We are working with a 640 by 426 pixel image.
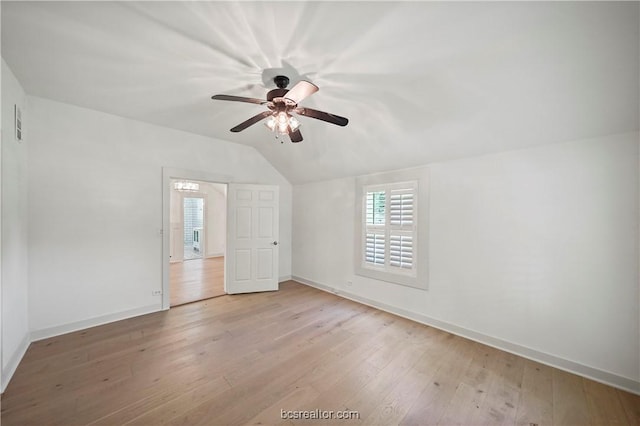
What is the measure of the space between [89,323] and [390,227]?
414 cm

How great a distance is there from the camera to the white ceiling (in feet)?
4.79

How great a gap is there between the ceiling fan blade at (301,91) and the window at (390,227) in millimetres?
2191

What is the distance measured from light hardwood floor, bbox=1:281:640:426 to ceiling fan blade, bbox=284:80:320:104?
91.5 inches

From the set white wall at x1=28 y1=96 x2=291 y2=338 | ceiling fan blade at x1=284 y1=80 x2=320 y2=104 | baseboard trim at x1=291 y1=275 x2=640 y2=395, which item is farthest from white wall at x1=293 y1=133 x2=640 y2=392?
white wall at x1=28 y1=96 x2=291 y2=338

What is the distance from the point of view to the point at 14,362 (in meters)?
2.15

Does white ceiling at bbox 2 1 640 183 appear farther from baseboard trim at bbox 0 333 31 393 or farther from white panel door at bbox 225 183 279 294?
baseboard trim at bbox 0 333 31 393

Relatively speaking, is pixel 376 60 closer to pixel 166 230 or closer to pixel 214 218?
pixel 166 230

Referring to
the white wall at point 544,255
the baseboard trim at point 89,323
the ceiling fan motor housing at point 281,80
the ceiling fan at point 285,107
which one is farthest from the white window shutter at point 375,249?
the baseboard trim at point 89,323

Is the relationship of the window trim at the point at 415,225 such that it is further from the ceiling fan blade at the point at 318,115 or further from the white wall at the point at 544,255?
the ceiling fan blade at the point at 318,115

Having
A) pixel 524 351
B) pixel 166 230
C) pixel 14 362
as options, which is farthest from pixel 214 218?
pixel 524 351

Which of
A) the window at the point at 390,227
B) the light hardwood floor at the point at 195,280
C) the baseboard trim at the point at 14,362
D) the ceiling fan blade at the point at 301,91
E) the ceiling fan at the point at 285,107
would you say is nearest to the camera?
the ceiling fan blade at the point at 301,91

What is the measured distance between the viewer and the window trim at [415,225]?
3229mm

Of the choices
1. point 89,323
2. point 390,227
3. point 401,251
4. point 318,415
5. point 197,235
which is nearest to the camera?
point 318,415

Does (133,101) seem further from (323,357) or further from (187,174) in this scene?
(323,357)
